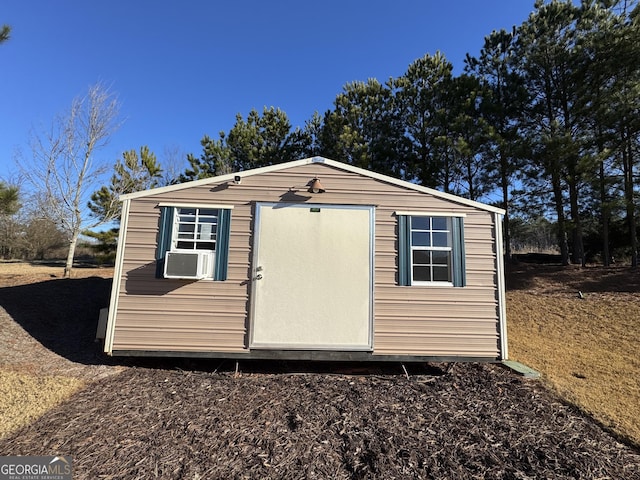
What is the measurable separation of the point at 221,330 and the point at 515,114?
485 inches

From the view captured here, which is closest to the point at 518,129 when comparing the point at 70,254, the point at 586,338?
the point at 586,338

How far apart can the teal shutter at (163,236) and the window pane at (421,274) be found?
3529 millimetres

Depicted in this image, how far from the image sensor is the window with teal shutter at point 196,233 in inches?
176

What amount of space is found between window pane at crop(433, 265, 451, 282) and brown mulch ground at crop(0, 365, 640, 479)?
1.38m

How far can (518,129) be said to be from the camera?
11.4 m

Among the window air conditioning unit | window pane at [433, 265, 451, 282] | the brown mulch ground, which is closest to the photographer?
the brown mulch ground

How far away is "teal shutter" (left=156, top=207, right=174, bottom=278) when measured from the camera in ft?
14.6

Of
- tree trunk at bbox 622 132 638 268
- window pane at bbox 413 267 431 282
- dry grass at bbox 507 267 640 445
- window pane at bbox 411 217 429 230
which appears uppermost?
tree trunk at bbox 622 132 638 268

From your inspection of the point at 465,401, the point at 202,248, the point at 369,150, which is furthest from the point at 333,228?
the point at 369,150

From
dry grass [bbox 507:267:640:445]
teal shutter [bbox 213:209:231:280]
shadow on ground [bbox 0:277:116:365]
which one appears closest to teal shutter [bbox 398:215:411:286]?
dry grass [bbox 507:267:640:445]

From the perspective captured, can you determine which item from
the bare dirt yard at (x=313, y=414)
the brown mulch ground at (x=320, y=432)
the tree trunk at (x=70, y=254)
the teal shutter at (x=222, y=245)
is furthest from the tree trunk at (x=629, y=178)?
the tree trunk at (x=70, y=254)

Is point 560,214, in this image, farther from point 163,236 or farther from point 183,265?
point 163,236

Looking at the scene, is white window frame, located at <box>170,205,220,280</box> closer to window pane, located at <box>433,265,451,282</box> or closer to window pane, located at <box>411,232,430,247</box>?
window pane, located at <box>411,232,430,247</box>

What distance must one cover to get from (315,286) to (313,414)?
5.52 feet
